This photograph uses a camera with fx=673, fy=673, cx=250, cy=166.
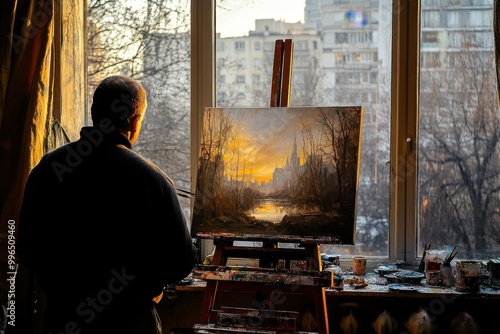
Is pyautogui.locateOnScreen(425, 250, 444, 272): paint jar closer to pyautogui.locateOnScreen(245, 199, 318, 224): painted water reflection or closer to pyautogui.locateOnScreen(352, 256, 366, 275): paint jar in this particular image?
pyautogui.locateOnScreen(352, 256, 366, 275): paint jar

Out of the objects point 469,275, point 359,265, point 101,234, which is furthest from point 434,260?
point 101,234

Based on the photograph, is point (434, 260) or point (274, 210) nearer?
point (274, 210)

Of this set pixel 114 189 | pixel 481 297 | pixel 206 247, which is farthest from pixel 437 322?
pixel 114 189

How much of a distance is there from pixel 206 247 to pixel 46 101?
1060 mm

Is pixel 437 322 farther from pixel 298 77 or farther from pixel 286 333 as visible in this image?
pixel 298 77

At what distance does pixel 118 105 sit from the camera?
6.56 feet

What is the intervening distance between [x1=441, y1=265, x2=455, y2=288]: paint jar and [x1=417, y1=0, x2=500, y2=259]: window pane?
7.0 inches

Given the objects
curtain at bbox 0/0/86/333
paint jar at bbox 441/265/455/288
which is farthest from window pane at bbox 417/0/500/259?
curtain at bbox 0/0/86/333

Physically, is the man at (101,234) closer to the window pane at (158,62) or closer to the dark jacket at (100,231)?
the dark jacket at (100,231)

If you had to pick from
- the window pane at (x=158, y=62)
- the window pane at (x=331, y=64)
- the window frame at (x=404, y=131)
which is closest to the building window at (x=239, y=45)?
the window pane at (x=331, y=64)

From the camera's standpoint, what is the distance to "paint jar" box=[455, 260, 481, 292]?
3.00m

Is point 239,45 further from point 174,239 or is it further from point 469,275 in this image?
point 174,239

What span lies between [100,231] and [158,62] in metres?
1.69

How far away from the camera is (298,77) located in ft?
11.0
